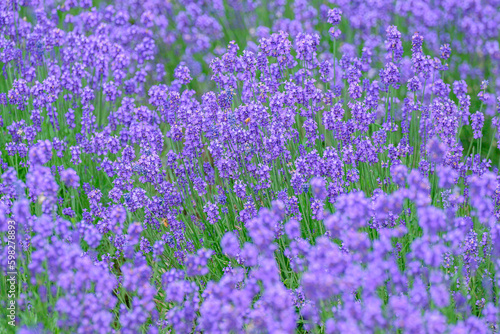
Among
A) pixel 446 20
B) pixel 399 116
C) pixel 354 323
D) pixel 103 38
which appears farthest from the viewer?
pixel 446 20

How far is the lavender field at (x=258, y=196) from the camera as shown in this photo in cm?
248

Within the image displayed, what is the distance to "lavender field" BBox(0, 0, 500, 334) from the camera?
97.7 inches

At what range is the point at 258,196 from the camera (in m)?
4.34

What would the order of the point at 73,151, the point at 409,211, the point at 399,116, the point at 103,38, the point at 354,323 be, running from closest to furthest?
the point at 354,323 → the point at 409,211 → the point at 73,151 → the point at 103,38 → the point at 399,116

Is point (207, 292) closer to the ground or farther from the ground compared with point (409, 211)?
closer to the ground

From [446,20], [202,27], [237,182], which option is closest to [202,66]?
[202,27]

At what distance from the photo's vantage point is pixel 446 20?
7359 millimetres

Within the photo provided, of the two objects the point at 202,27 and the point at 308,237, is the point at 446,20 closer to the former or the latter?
the point at 202,27

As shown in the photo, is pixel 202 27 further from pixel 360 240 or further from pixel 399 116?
pixel 360 240

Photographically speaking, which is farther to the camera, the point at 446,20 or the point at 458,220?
the point at 446,20

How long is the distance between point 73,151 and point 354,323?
2.77 m

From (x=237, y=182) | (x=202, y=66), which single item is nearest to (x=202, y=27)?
(x=202, y=66)

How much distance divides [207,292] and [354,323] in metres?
0.96

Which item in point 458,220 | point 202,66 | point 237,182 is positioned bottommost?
point 458,220
